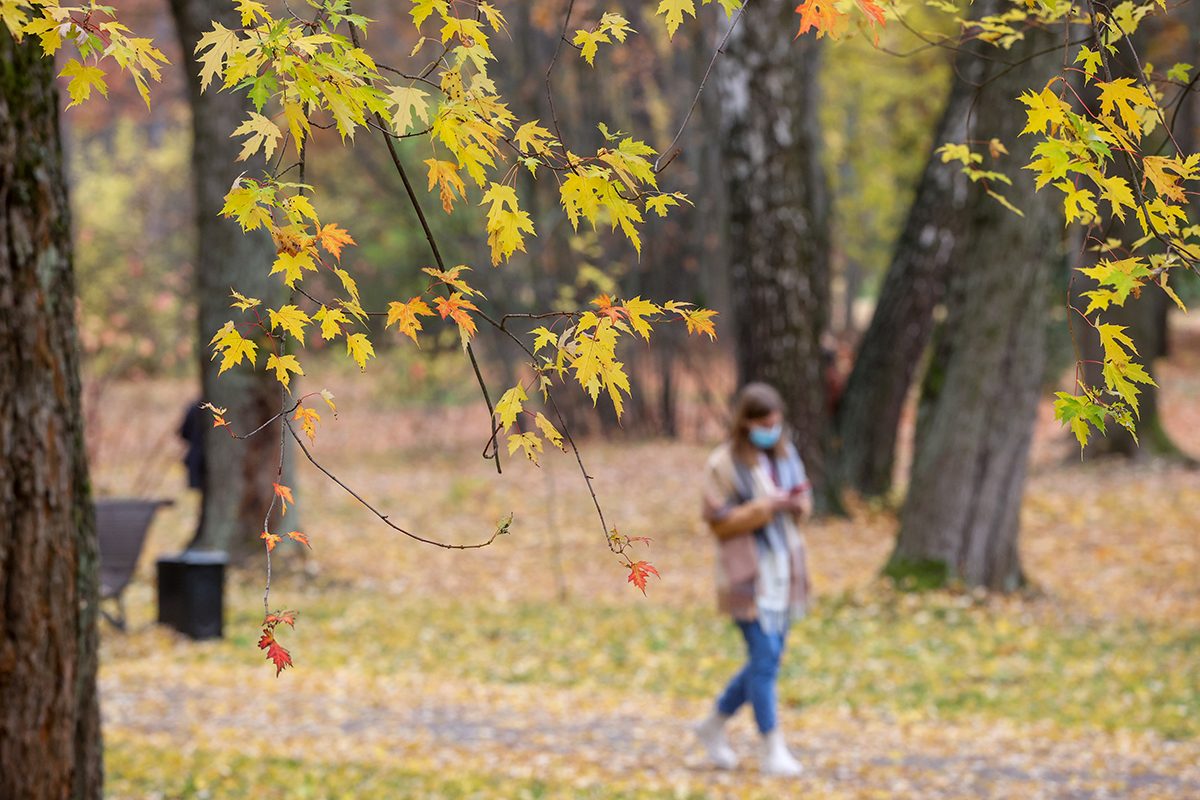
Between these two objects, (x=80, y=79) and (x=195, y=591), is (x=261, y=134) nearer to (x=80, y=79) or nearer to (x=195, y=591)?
(x=80, y=79)

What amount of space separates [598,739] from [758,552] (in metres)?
1.46

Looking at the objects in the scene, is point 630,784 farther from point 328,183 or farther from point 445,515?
point 328,183

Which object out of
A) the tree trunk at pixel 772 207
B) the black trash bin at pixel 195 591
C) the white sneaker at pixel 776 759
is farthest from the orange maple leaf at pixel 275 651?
the tree trunk at pixel 772 207

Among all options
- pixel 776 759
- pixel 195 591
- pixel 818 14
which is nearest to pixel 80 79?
pixel 818 14

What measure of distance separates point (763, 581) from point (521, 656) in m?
3.09

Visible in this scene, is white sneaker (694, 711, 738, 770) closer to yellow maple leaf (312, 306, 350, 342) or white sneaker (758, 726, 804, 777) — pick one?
white sneaker (758, 726, 804, 777)

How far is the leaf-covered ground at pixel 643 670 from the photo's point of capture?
193 inches

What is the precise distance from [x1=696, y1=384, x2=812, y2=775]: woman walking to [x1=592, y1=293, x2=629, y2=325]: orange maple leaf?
2694 millimetres

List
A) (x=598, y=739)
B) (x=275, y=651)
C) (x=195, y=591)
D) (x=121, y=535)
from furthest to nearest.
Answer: (x=121, y=535), (x=195, y=591), (x=598, y=739), (x=275, y=651)

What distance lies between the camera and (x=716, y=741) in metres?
5.07

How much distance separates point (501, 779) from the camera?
4820 millimetres

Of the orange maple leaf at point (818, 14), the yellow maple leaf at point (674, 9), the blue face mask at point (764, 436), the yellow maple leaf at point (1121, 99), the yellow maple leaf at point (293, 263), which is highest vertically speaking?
the yellow maple leaf at point (674, 9)

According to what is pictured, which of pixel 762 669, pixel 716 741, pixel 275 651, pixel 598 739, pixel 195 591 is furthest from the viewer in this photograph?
pixel 195 591

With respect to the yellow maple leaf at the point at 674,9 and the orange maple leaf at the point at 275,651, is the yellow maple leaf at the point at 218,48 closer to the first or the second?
the yellow maple leaf at the point at 674,9
